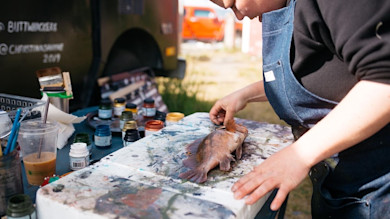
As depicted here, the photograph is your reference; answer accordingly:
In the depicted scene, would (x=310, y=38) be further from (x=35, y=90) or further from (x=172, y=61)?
(x=172, y=61)

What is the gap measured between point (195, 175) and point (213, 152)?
0.16 meters

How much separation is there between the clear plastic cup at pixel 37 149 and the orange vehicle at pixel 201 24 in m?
13.6

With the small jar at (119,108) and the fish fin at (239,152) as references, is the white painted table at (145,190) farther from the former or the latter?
the small jar at (119,108)

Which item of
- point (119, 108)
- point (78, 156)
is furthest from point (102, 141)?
point (119, 108)

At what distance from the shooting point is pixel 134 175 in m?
1.11

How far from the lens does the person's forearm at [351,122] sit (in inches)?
34.9

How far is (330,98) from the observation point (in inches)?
43.8

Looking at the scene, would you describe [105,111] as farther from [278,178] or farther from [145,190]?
[278,178]

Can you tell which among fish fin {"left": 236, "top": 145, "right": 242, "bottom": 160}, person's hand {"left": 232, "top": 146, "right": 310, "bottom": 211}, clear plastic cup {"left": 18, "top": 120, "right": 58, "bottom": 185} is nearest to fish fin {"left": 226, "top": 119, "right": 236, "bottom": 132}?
fish fin {"left": 236, "top": 145, "right": 242, "bottom": 160}

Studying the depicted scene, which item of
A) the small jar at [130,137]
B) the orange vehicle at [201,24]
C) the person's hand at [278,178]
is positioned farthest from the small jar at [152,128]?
the orange vehicle at [201,24]

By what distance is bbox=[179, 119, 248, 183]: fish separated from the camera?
1126 millimetres

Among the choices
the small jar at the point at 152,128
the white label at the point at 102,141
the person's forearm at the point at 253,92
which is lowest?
the white label at the point at 102,141

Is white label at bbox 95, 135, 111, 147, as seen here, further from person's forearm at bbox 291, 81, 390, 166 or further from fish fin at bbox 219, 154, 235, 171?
person's forearm at bbox 291, 81, 390, 166

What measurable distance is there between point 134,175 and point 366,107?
0.69 meters
